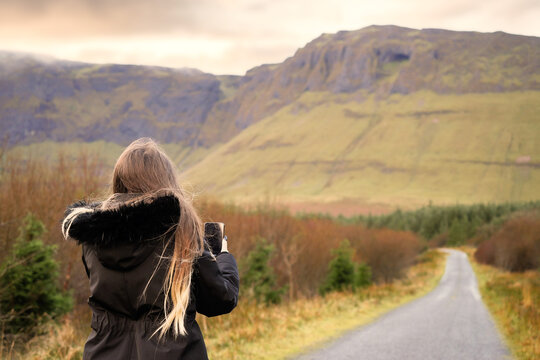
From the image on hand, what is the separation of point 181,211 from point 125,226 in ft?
0.94

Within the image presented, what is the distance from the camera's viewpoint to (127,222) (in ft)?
8.70

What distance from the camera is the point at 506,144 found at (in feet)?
612

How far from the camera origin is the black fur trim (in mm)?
2658

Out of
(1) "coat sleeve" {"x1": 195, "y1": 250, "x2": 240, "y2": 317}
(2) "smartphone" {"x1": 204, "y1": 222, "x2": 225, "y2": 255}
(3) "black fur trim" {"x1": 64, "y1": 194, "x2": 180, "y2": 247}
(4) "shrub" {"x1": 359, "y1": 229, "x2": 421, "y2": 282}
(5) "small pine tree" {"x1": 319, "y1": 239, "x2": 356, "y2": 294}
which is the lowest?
(4) "shrub" {"x1": 359, "y1": 229, "x2": 421, "y2": 282}

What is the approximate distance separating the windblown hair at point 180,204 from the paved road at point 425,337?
21.9ft

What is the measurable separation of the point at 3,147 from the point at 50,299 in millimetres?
3549

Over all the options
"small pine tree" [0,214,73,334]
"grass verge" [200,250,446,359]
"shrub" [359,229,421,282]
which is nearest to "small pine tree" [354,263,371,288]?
"shrub" [359,229,421,282]

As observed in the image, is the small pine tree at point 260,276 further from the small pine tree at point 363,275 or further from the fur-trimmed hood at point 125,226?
the fur-trimmed hood at point 125,226

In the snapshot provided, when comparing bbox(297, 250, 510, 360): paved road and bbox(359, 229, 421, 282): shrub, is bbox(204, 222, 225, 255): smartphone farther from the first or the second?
bbox(359, 229, 421, 282): shrub

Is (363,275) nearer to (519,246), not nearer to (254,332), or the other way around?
(519,246)

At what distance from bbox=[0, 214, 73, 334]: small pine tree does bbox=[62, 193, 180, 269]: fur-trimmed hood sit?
860cm

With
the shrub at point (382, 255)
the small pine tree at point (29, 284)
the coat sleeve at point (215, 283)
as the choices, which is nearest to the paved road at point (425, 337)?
the small pine tree at point (29, 284)

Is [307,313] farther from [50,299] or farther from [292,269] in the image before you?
[292,269]

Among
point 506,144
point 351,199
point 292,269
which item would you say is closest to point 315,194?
point 351,199
